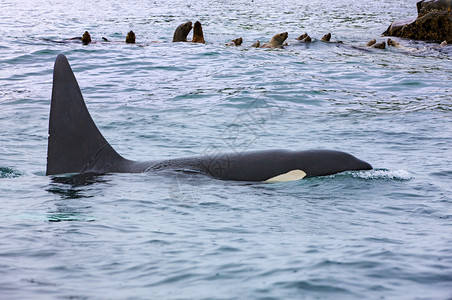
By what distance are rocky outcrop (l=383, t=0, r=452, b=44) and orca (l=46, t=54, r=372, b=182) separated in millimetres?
20023

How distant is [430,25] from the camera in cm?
2639

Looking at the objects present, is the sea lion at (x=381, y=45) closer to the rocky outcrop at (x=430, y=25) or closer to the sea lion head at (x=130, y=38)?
the rocky outcrop at (x=430, y=25)

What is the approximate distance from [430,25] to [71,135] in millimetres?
22222

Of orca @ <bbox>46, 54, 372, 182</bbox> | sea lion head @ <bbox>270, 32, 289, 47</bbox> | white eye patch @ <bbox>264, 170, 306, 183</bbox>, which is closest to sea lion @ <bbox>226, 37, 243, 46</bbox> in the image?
sea lion head @ <bbox>270, 32, 289, 47</bbox>

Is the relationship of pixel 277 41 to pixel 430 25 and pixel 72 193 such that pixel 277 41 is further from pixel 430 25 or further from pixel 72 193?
pixel 72 193

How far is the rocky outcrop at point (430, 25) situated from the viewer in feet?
85.5

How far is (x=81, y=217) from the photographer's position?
6078 millimetres

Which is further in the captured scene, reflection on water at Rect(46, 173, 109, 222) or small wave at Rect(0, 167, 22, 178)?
small wave at Rect(0, 167, 22, 178)

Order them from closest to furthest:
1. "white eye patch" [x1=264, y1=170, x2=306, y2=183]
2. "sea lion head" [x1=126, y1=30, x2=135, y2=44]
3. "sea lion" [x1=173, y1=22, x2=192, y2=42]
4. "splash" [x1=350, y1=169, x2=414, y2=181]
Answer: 1. "white eye patch" [x1=264, y1=170, x2=306, y2=183]
2. "splash" [x1=350, y1=169, x2=414, y2=181]
3. "sea lion head" [x1=126, y1=30, x2=135, y2=44]
4. "sea lion" [x1=173, y1=22, x2=192, y2=42]

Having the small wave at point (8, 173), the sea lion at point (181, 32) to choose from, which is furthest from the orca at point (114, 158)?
the sea lion at point (181, 32)

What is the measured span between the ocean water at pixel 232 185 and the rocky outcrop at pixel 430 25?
324 centimetres

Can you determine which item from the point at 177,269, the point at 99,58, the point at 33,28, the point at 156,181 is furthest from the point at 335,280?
the point at 33,28

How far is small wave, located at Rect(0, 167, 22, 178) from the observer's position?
27.5 ft

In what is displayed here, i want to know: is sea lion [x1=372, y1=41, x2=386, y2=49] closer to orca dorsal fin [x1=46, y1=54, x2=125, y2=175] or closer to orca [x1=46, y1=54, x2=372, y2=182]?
orca [x1=46, y1=54, x2=372, y2=182]
